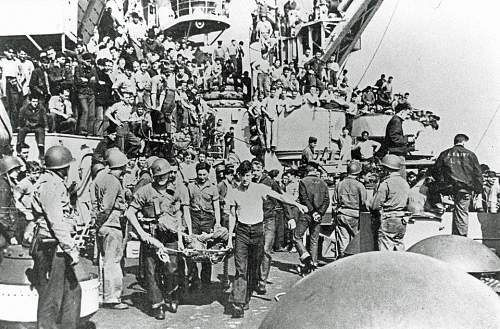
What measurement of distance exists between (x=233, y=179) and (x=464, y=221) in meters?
2.00

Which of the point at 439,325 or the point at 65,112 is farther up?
the point at 65,112

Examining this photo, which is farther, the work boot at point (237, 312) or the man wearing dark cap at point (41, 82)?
the man wearing dark cap at point (41, 82)

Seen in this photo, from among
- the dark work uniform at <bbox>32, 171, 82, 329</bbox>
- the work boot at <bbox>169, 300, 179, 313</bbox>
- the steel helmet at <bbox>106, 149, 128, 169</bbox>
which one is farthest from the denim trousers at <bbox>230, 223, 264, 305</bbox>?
the dark work uniform at <bbox>32, 171, 82, 329</bbox>

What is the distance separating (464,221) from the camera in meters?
4.84

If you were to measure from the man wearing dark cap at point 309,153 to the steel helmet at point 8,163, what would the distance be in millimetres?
2619

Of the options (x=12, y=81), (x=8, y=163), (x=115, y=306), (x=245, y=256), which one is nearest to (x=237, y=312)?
(x=245, y=256)

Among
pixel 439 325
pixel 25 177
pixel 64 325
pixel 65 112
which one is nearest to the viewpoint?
pixel 439 325

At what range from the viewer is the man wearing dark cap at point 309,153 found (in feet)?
18.5

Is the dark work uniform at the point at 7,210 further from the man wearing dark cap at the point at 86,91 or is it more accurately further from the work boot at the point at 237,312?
the work boot at the point at 237,312

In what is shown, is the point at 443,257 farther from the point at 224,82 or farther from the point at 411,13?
the point at 224,82

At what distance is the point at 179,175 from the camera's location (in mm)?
4617

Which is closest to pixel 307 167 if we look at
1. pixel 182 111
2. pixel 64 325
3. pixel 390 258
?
pixel 182 111

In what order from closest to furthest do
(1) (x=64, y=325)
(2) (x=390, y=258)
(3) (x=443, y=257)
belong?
1. (2) (x=390, y=258)
2. (3) (x=443, y=257)
3. (1) (x=64, y=325)

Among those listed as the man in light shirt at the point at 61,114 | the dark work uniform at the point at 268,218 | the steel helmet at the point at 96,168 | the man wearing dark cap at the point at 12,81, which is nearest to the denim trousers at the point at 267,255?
the dark work uniform at the point at 268,218
